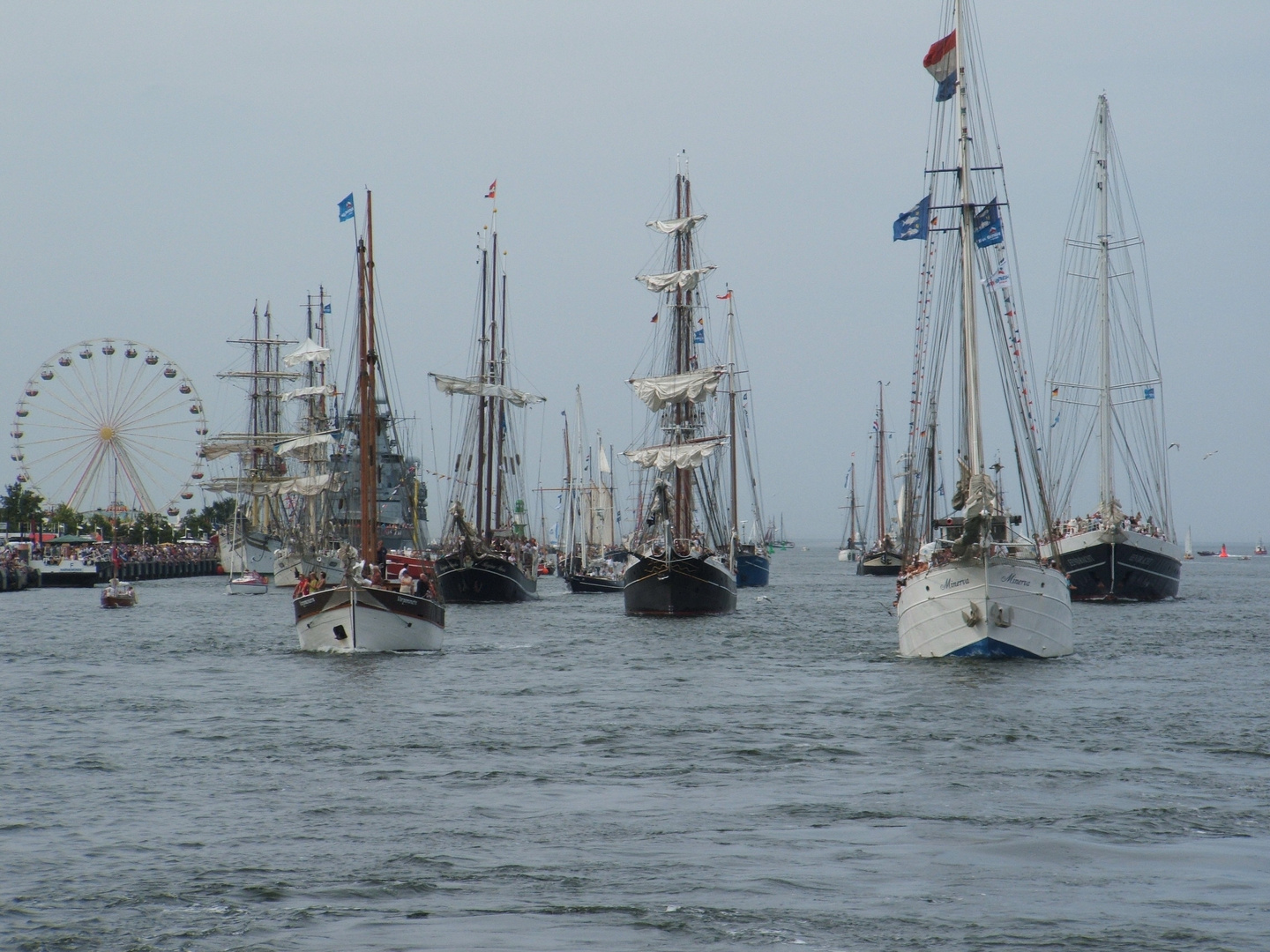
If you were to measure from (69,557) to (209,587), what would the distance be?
14.6 m

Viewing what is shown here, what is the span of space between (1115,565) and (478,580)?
1266 inches

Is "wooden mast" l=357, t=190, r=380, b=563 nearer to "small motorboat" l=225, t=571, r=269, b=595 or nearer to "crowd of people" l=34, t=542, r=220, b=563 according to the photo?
"small motorboat" l=225, t=571, r=269, b=595

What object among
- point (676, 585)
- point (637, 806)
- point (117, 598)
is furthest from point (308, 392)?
point (637, 806)

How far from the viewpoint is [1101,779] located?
71.5 feet

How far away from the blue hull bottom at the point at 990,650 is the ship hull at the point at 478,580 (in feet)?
149

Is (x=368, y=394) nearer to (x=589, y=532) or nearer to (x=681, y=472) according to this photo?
(x=681, y=472)

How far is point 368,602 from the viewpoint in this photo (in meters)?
41.3

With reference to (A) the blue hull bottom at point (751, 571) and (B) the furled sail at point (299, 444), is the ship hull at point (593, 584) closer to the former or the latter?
(A) the blue hull bottom at point (751, 571)

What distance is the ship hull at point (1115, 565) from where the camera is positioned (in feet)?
229

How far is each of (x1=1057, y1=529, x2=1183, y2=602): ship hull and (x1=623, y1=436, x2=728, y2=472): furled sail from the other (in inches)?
670

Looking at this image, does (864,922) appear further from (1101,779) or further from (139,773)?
(139,773)

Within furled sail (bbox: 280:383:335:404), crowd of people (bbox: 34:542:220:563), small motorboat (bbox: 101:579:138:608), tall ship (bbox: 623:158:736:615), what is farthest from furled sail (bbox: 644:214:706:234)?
crowd of people (bbox: 34:542:220:563)

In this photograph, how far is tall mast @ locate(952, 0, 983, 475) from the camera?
36.9 metres

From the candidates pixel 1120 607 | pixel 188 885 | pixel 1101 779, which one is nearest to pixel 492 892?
pixel 188 885
